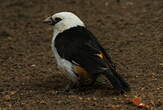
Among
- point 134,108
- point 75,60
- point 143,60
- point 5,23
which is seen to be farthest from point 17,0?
point 134,108

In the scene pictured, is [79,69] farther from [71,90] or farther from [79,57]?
[71,90]

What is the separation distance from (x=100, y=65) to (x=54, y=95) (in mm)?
784

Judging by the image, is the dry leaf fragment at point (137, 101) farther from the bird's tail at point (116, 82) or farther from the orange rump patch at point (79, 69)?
the orange rump patch at point (79, 69)

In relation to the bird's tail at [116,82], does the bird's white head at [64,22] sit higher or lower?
higher

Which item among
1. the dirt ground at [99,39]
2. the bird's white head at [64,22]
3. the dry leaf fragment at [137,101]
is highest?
the bird's white head at [64,22]

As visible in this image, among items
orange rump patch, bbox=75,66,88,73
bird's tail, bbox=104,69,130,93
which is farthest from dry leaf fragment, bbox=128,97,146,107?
orange rump patch, bbox=75,66,88,73

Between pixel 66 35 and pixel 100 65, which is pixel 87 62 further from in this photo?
pixel 66 35

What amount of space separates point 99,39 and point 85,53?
3404 mm

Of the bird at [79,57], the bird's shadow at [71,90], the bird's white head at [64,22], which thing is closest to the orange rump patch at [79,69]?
the bird at [79,57]

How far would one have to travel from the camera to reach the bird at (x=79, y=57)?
679cm

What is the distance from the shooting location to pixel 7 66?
8.80 m

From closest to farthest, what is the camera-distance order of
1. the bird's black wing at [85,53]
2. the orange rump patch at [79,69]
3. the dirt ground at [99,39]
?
the dirt ground at [99,39]
the bird's black wing at [85,53]
the orange rump patch at [79,69]

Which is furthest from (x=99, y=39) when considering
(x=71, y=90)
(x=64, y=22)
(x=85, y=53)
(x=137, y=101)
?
(x=137, y=101)

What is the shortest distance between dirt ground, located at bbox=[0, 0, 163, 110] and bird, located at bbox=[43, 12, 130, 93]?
0.67 feet
